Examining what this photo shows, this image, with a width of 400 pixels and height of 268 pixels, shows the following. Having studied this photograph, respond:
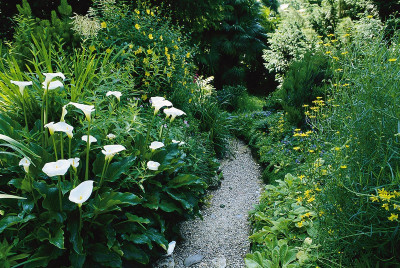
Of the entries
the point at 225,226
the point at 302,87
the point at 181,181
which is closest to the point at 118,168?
the point at 181,181

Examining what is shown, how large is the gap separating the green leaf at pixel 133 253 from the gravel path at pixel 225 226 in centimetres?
50

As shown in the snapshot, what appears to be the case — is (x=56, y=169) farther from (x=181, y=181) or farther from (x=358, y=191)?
(x=358, y=191)

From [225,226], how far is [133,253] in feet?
3.92

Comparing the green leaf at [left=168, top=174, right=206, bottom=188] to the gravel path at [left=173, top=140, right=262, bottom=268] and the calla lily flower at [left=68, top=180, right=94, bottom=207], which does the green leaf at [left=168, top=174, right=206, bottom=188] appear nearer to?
the gravel path at [left=173, top=140, right=262, bottom=268]

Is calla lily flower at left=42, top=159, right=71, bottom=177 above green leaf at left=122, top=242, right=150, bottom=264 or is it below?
above

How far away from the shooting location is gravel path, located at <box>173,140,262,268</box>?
262 centimetres

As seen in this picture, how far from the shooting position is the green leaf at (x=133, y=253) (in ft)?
6.81

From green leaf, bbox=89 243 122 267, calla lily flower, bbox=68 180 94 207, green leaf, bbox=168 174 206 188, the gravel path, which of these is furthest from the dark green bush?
calla lily flower, bbox=68 180 94 207

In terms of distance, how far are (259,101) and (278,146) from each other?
14.9 feet

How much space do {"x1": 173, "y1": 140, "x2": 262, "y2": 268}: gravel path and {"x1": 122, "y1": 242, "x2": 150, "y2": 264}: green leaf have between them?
19.6 inches

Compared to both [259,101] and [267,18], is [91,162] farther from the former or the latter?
[267,18]

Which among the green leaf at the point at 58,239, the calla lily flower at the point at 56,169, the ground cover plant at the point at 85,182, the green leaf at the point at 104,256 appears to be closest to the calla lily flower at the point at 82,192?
the ground cover plant at the point at 85,182

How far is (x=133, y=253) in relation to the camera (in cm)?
208

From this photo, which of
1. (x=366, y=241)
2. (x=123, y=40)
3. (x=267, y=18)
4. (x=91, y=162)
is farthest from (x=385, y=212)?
(x=267, y=18)
